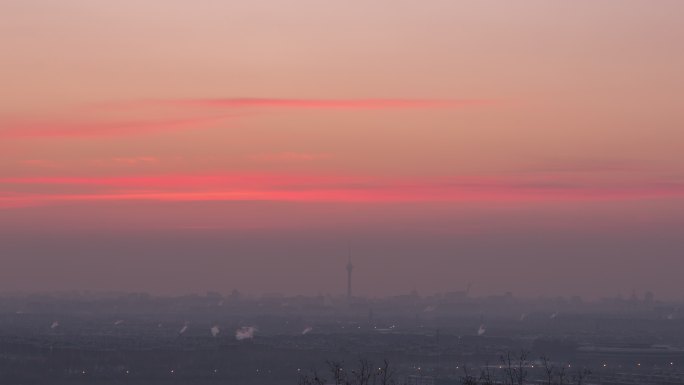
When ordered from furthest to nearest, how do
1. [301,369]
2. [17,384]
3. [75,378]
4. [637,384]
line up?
[301,369]
[75,378]
[17,384]
[637,384]

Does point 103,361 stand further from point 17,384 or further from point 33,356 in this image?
point 17,384

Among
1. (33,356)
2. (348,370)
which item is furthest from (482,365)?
(33,356)

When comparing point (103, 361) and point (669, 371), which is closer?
point (669, 371)

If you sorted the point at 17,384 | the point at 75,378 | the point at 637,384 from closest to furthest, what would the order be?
the point at 637,384, the point at 17,384, the point at 75,378

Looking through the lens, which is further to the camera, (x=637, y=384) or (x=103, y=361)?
(x=103, y=361)

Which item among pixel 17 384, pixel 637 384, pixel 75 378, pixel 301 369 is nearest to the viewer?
pixel 637 384

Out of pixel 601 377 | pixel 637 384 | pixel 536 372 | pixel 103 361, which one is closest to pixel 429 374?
pixel 536 372

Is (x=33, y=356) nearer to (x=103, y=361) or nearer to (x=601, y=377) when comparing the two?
(x=103, y=361)

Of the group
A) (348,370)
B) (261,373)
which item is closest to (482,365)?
(348,370)

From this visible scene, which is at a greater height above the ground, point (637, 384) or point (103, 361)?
point (103, 361)

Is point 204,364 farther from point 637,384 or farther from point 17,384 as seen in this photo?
point 637,384
